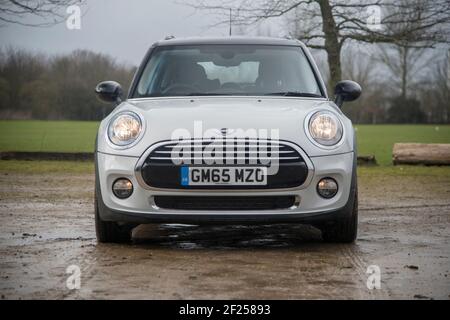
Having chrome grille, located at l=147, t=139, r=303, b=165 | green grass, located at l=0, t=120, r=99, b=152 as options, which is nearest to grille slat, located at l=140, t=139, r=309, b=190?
chrome grille, located at l=147, t=139, r=303, b=165

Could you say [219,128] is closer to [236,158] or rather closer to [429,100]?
[236,158]

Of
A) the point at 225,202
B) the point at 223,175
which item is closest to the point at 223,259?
the point at 225,202

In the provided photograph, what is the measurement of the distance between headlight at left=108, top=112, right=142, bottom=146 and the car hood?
0.05m

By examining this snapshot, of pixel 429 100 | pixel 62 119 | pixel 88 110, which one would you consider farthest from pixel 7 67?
pixel 429 100

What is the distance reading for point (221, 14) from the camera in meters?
21.1

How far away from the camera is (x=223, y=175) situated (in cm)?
593

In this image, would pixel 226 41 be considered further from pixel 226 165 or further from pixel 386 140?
pixel 386 140

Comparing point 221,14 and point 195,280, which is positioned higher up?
point 221,14

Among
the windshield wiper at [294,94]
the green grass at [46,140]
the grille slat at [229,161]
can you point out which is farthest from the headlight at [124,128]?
the green grass at [46,140]

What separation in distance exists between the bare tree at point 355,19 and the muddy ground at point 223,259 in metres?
11.2

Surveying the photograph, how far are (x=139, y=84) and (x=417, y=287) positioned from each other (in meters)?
3.46

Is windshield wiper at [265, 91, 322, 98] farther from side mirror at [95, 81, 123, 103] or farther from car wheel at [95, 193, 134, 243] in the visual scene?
car wheel at [95, 193, 134, 243]

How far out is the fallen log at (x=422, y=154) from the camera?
59.1 feet
